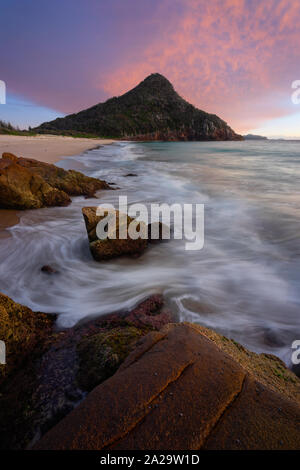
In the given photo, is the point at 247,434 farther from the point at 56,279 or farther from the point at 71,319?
the point at 56,279

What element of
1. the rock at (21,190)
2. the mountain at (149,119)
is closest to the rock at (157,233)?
the rock at (21,190)

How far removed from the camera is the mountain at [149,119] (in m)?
102

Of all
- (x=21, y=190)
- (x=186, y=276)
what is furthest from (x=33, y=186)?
(x=186, y=276)

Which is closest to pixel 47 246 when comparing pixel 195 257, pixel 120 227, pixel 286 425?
pixel 120 227

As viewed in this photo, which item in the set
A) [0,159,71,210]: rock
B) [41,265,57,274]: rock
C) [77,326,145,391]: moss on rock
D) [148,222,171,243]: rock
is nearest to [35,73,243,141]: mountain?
[0,159,71,210]: rock

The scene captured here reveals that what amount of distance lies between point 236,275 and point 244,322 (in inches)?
54.0

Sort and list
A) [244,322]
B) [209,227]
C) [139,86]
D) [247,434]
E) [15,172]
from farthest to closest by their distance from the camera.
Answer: [139,86] < [209,227] < [15,172] < [244,322] < [247,434]

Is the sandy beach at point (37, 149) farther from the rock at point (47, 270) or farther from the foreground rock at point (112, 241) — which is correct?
the rock at point (47, 270)

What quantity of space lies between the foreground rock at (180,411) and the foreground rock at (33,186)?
663 centimetres

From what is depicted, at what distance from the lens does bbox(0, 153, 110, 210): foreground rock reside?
643 centimetres

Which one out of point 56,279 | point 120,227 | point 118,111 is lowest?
point 56,279

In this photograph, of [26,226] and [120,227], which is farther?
[26,226]

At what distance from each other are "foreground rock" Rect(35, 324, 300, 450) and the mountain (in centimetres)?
10762

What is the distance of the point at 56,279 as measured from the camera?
3893mm
